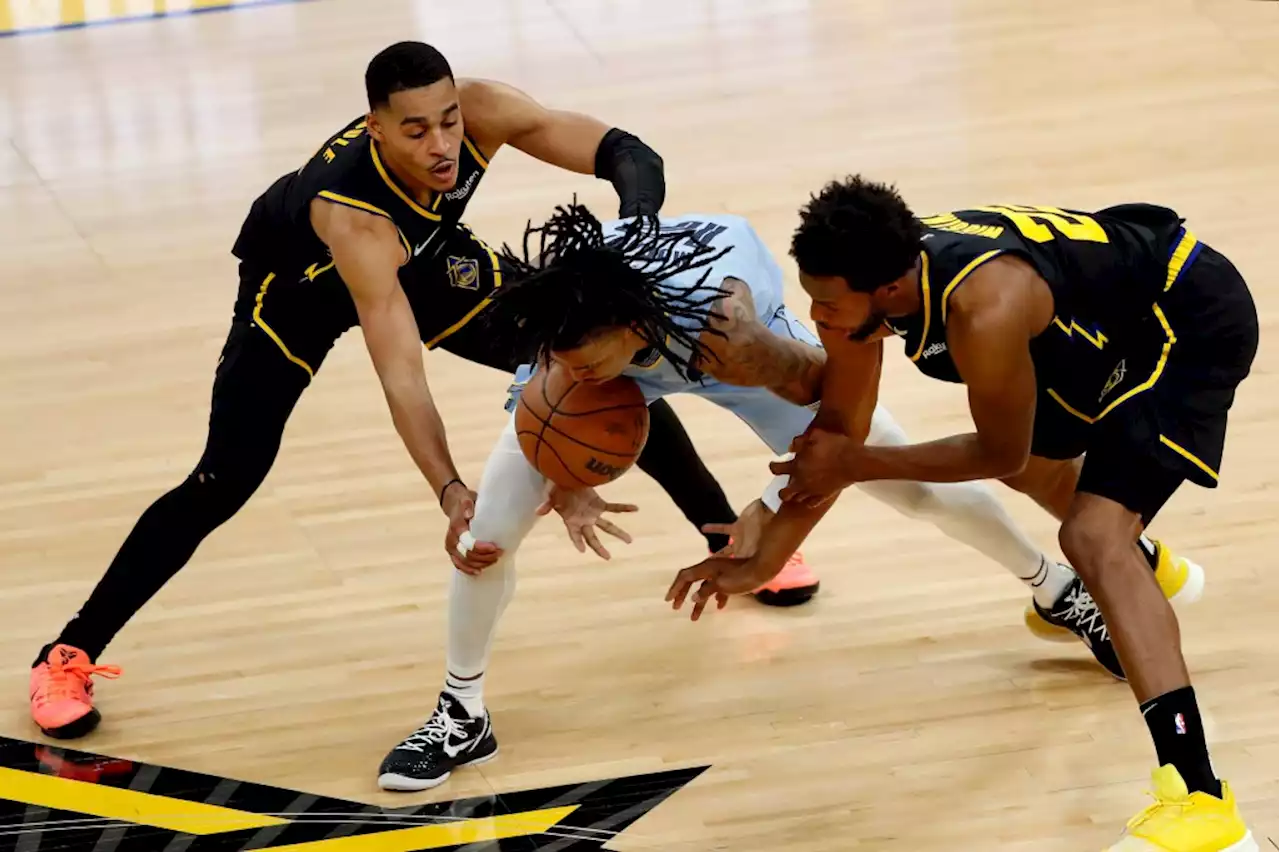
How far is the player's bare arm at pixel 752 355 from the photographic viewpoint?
373 centimetres

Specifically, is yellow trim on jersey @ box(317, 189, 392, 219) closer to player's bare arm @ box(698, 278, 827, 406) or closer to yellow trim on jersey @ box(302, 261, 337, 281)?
yellow trim on jersey @ box(302, 261, 337, 281)

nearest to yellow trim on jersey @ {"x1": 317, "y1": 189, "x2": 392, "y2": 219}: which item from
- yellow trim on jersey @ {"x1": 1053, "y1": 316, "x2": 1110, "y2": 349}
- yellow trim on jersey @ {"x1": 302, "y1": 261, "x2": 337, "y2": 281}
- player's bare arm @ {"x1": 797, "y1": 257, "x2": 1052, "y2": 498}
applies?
yellow trim on jersey @ {"x1": 302, "y1": 261, "x2": 337, "y2": 281}

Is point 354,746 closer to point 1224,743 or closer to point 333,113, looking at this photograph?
point 1224,743

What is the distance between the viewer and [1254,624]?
4.41 m

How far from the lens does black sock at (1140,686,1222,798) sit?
348cm

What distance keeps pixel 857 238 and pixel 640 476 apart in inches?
77.9

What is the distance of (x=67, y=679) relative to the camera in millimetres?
4285

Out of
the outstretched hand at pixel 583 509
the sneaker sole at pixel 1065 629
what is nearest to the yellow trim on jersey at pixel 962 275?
the outstretched hand at pixel 583 509

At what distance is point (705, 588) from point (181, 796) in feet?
3.87

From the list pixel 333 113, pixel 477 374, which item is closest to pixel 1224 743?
pixel 477 374

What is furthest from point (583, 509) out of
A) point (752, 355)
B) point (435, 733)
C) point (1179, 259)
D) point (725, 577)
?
point (1179, 259)

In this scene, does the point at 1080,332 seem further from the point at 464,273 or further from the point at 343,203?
the point at 343,203

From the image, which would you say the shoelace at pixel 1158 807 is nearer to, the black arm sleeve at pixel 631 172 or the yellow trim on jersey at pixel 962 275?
the yellow trim on jersey at pixel 962 275

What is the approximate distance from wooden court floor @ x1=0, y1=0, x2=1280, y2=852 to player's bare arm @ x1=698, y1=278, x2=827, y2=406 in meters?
0.81
